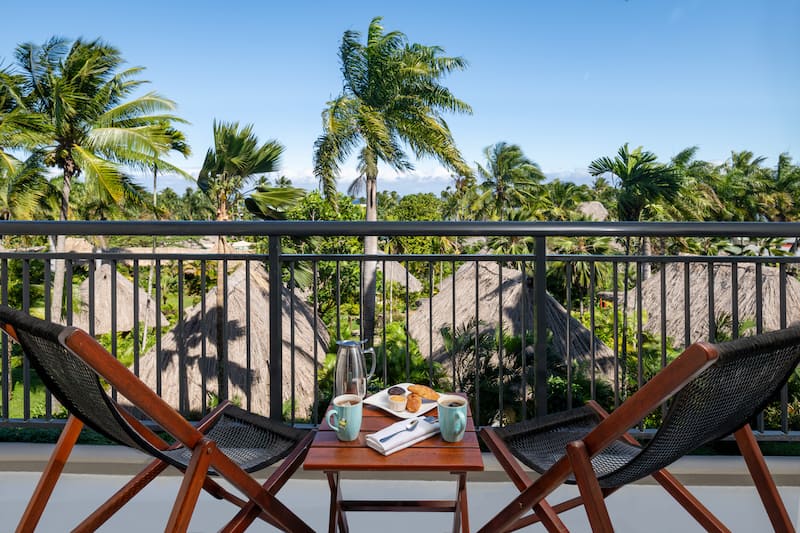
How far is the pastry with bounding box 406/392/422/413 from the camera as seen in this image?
183 cm

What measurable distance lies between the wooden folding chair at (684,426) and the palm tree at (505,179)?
39233 millimetres

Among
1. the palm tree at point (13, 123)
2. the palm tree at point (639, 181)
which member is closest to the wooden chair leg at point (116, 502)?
the palm tree at point (13, 123)

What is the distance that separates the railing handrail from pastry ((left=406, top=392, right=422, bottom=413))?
0.76 metres

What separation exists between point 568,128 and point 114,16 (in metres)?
43.0

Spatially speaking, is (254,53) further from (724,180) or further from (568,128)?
(724,180)

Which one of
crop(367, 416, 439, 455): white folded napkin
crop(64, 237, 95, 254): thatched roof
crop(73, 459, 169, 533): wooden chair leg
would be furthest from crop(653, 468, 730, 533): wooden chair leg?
crop(64, 237, 95, 254): thatched roof

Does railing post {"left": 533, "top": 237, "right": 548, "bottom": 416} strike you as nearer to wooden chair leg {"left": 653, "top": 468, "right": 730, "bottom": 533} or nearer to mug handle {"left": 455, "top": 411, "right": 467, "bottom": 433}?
wooden chair leg {"left": 653, "top": 468, "right": 730, "bottom": 533}

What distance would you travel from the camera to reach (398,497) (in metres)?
2.58

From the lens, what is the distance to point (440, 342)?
13164 mm

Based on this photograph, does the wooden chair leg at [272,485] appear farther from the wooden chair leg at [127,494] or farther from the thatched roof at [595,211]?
the thatched roof at [595,211]

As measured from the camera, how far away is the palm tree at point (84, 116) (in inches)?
1038

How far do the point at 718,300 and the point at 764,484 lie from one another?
12.3 metres

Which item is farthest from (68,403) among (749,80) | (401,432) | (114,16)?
(749,80)

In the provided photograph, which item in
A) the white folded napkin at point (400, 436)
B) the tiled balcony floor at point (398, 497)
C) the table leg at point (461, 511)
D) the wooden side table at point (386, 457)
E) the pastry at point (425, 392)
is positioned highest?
the pastry at point (425, 392)
